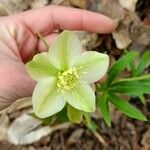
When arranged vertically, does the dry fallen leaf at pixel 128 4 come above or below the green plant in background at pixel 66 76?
below

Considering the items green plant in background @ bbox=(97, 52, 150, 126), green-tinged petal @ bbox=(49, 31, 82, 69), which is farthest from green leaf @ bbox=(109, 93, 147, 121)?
green-tinged petal @ bbox=(49, 31, 82, 69)

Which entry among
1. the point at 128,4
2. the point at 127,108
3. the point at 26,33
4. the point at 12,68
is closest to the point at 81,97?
the point at 12,68

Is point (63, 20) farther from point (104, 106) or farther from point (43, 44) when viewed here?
point (104, 106)

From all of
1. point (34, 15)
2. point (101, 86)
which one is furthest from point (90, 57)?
point (34, 15)

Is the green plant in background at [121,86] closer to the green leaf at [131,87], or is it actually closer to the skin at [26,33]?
the green leaf at [131,87]

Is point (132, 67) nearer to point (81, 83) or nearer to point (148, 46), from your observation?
point (148, 46)

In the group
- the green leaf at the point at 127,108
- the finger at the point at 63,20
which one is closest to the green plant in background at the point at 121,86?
the green leaf at the point at 127,108
